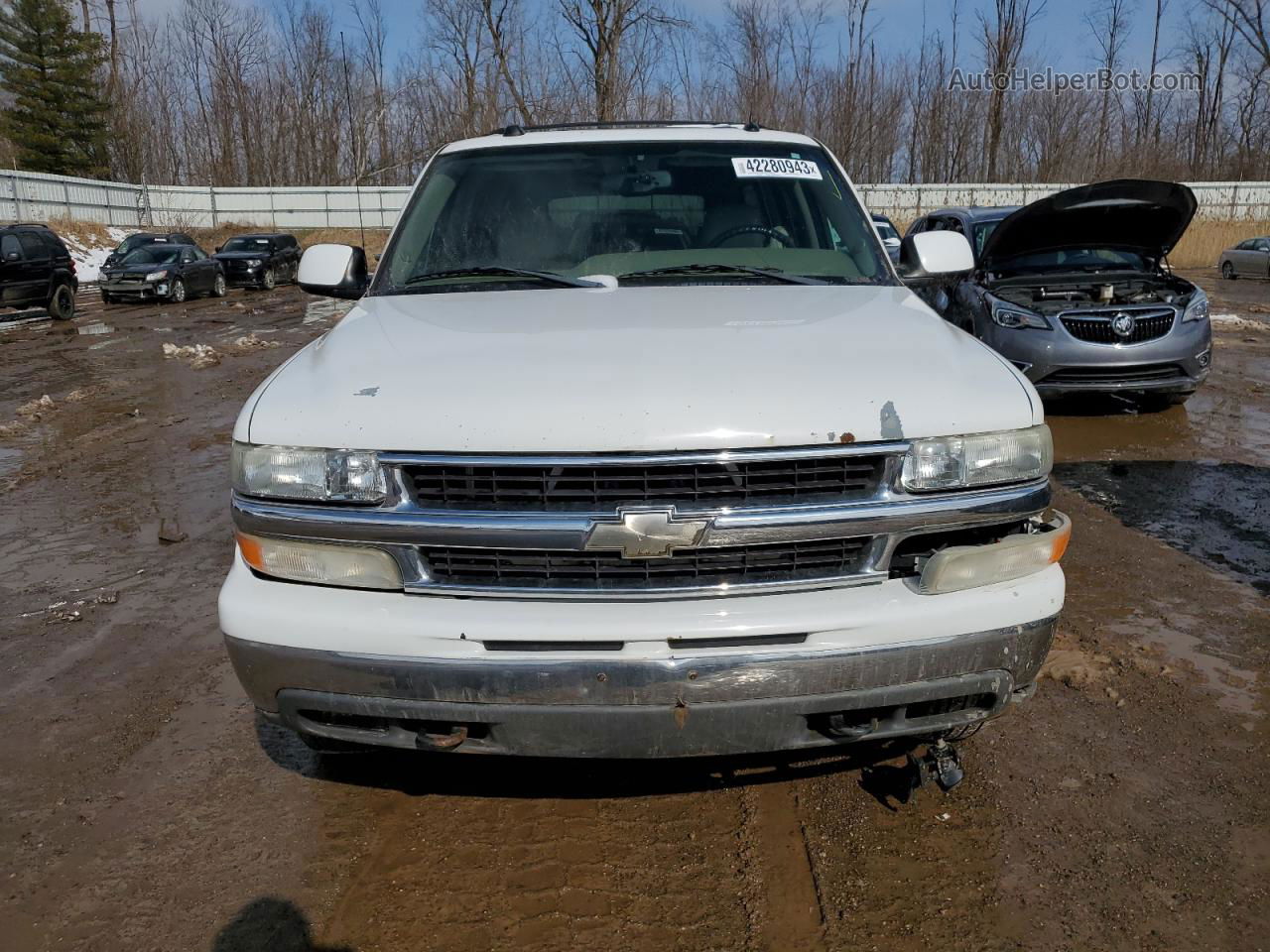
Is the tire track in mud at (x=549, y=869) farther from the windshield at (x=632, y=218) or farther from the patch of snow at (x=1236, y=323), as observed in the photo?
the patch of snow at (x=1236, y=323)

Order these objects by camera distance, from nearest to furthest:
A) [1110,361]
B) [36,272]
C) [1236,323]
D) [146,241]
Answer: [1110,361]
[1236,323]
[36,272]
[146,241]

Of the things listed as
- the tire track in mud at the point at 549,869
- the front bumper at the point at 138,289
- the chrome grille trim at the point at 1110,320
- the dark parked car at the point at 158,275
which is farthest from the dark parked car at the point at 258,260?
the tire track in mud at the point at 549,869

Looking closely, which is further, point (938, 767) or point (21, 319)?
point (21, 319)

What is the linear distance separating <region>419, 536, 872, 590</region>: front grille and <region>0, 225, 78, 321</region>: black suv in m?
18.3

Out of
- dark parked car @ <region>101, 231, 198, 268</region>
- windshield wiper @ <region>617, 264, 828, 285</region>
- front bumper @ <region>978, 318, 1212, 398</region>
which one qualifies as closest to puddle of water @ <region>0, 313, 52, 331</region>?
dark parked car @ <region>101, 231, 198, 268</region>

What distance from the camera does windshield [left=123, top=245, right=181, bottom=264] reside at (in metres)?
22.0

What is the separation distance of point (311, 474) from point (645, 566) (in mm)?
839

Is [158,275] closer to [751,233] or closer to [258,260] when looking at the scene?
[258,260]

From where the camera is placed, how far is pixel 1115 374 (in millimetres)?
8062

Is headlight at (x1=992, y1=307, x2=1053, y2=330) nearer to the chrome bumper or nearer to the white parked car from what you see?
the white parked car

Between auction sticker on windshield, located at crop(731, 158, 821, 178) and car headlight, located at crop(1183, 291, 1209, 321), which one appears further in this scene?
car headlight, located at crop(1183, 291, 1209, 321)

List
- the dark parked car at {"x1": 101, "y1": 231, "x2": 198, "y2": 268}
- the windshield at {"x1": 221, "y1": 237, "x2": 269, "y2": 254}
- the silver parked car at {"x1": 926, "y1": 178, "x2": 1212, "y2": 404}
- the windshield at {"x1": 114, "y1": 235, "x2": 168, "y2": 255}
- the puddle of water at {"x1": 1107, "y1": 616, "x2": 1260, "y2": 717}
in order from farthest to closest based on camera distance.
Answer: the windshield at {"x1": 221, "y1": 237, "x2": 269, "y2": 254} → the windshield at {"x1": 114, "y1": 235, "x2": 168, "y2": 255} → the dark parked car at {"x1": 101, "y1": 231, "x2": 198, "y2": 268} → the silver parked car at {"x1": 926, "y1": 178, "x2": 1212, "y2": 404} → the puddle of water at {"x1": 1107, "y1": 616, "x2": 1260, "y2": 717}

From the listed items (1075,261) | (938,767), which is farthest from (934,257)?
(1075,261)

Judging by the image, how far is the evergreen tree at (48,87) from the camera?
43156 mm
